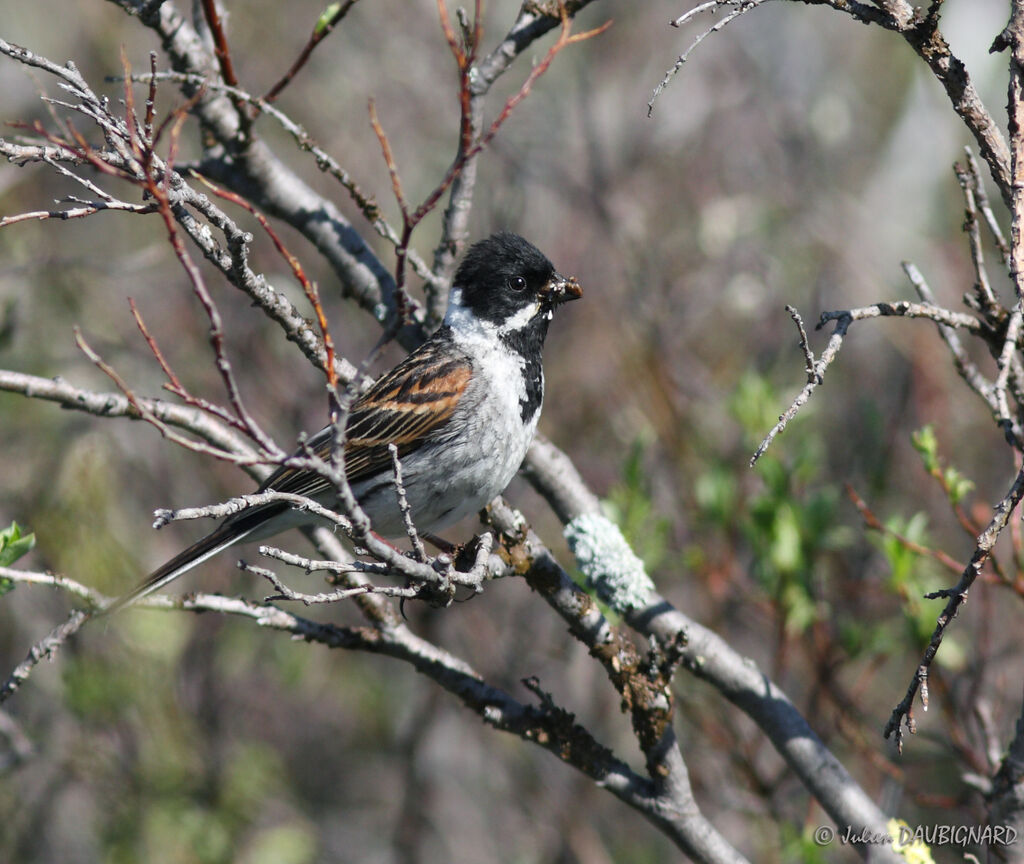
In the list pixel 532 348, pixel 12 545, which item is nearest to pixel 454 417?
pixel 532 348

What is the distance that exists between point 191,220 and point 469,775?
19.6ft

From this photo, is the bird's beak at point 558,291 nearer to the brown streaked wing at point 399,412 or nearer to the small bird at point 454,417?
the small bird at point 454,417

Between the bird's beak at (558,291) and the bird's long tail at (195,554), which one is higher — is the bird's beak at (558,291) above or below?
above

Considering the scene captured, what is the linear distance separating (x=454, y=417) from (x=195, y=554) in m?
1.18

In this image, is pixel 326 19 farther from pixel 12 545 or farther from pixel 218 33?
pixel 12 545

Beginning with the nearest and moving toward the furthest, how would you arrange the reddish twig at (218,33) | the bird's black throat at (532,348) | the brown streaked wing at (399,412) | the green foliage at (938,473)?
the reddish twig at (218,33), the green foliage at (938,473), the brown streaked wing at (399,412), the bird's black throat at (532,348)

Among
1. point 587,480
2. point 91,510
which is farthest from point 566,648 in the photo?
point 91,510

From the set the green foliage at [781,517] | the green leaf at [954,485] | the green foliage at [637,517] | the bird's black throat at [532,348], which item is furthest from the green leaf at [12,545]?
the green leaf at [954,485]

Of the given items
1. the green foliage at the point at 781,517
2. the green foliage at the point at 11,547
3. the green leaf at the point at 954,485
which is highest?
the green foliage at the point at 781,517

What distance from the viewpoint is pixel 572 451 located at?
23.5 ft

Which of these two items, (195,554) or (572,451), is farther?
(572,451)

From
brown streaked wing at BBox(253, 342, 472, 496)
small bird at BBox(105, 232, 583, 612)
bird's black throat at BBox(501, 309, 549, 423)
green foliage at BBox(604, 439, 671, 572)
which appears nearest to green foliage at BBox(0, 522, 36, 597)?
small bird at BBox(105, 232, 583, 612)

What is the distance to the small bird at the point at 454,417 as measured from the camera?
4.13m

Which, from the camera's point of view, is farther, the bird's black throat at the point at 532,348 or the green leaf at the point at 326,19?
the bird's black throat at the point at 532,348
